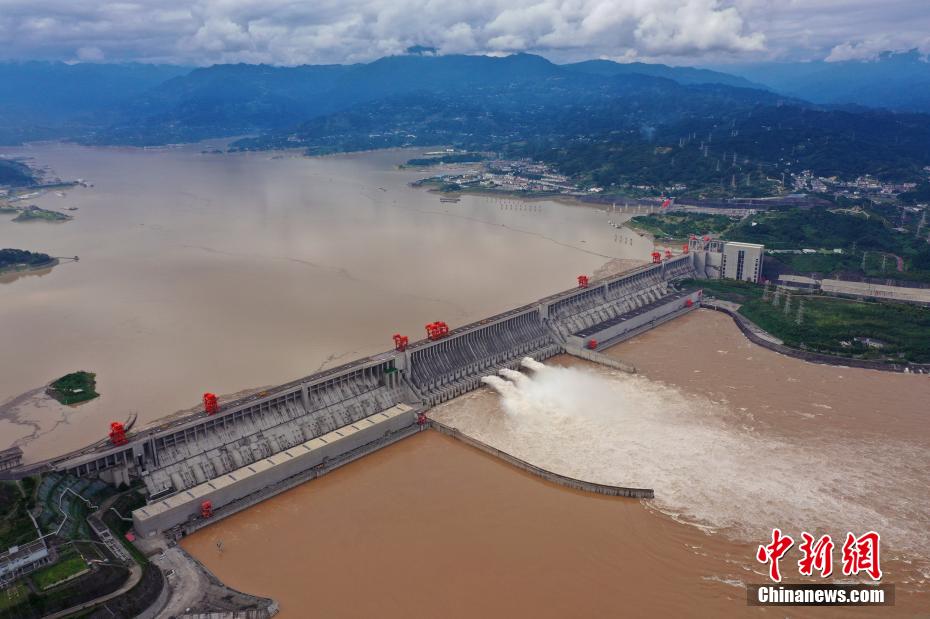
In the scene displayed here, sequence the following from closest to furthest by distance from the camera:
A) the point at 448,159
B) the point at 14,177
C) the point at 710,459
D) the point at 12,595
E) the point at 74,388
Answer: the point at 12,595 → the point at 710,459 → the point at 74,388 → the point at 14,177 → the point at 448,159

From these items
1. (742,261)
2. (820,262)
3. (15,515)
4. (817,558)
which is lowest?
(817,558)

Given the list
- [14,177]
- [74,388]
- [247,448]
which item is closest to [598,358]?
[247,448]

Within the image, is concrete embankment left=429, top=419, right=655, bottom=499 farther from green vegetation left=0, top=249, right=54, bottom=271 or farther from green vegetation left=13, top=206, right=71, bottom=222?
green vegetation left=13, top=206, right=71, bottom=222

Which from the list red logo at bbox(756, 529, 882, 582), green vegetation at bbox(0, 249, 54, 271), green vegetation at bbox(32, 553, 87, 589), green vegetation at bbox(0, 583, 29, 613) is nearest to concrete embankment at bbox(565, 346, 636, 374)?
red logo at bbox(756, 529, 882, 582)

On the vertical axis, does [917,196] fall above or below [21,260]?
below

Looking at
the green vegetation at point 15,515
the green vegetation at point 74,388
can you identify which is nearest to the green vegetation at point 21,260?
the green vegetation at point 74,388

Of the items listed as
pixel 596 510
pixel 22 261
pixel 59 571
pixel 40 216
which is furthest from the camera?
pixel 40 216

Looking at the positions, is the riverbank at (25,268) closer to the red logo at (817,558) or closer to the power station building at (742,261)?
the power station building at (742,261)

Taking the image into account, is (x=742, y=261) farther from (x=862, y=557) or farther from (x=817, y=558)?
(x=817, y=558)
